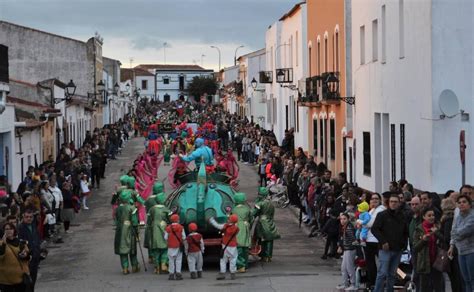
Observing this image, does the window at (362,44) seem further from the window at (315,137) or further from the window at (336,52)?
the window at (315,137)

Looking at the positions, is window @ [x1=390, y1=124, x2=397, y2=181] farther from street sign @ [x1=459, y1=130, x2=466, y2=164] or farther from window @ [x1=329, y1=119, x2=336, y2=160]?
window @ [x1=329, y1=119, x2=336, y2=160]

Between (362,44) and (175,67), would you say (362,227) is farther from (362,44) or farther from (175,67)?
(175,67)

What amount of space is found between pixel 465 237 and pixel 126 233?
783 centimetres

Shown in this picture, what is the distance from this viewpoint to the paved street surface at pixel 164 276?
744 inches

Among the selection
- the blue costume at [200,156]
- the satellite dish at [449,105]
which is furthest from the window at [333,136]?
the satellite dish at [449,105]

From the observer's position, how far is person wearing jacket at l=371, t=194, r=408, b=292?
15930 mm

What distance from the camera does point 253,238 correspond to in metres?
21.9

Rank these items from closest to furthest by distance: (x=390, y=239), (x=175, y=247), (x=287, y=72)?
1. (x=390, y=239)
2. (x=175, y=247)
3. (x=287, y=72)

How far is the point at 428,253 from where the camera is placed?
50.3ft

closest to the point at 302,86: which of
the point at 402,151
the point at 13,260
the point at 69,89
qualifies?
the point at 69,89

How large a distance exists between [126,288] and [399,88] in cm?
900

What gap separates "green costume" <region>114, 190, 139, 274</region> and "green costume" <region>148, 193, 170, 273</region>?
336 mm

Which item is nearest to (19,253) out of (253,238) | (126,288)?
(126,288)

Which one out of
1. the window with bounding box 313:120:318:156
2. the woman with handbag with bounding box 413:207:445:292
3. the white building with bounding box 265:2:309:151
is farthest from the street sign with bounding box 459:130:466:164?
the white building with bounding box 265:2:309:151
